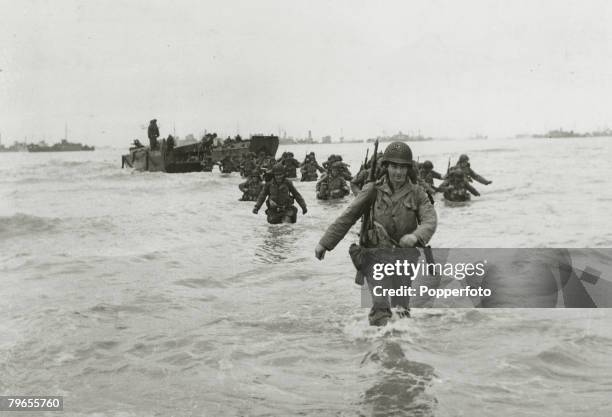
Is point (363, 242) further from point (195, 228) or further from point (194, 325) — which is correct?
point (195, 228)

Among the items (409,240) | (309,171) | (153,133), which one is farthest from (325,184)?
(153,133)

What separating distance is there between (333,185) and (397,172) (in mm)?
→ 16035

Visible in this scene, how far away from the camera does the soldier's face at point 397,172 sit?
5.79 meters

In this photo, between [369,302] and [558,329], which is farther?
[369,302]

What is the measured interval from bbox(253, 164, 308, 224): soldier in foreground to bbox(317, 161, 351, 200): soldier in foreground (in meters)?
6.96

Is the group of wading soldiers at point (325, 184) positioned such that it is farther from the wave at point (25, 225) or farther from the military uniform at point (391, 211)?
the wave at point (25, 225)

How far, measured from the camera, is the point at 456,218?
53.6 feet

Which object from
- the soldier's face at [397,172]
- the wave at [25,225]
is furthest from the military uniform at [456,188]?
the soldier's face at [397,172]

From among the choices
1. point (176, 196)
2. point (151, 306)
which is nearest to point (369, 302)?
point (151, 306)

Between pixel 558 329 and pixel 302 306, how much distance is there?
2.88 meters

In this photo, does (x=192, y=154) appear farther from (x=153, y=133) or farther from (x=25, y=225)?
(x=25, y=225)

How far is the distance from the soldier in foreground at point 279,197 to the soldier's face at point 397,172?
798cm

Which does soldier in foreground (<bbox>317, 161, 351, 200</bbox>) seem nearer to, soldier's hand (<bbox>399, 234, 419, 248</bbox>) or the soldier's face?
the soldier's face

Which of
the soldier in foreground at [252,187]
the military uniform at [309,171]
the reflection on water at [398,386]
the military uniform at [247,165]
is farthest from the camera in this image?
the military uniform at [247,165]
